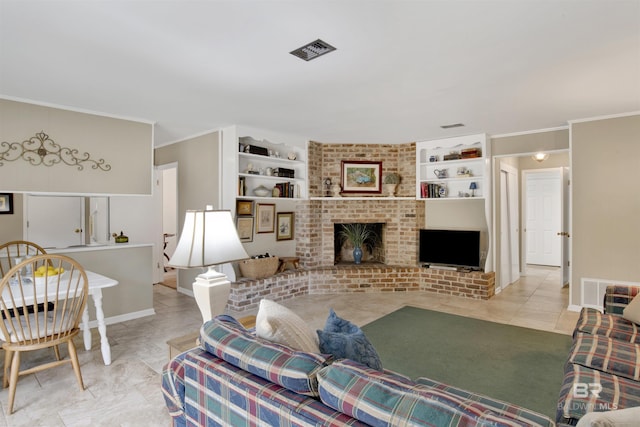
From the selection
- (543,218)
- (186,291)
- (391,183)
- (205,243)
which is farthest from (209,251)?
(543,218)

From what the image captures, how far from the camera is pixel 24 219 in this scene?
397 cm

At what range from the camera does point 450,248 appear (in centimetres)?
556

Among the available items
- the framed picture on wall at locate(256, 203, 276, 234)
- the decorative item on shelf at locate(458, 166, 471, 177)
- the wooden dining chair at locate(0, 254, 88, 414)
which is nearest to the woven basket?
the framed picture on wall at locate(256, 203, 276, 234)

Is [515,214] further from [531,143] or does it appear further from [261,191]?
[261,191]

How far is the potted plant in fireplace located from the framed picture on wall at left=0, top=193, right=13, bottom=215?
14.2ft

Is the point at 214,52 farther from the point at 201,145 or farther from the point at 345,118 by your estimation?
the point at 201,145

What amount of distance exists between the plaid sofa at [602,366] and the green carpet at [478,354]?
0.50 meters

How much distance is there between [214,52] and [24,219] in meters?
3.19

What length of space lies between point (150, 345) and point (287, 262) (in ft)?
7.81

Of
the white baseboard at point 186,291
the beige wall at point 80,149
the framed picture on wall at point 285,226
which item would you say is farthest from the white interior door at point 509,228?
the beige wall at point 80,149

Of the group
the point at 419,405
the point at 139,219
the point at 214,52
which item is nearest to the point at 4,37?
the point at 214,52

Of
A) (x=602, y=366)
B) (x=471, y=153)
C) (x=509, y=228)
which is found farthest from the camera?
(x=509, y=228)

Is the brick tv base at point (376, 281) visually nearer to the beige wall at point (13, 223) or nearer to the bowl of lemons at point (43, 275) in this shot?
the bowl of lemons at point (43, 275)

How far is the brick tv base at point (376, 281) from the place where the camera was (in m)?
5.08
